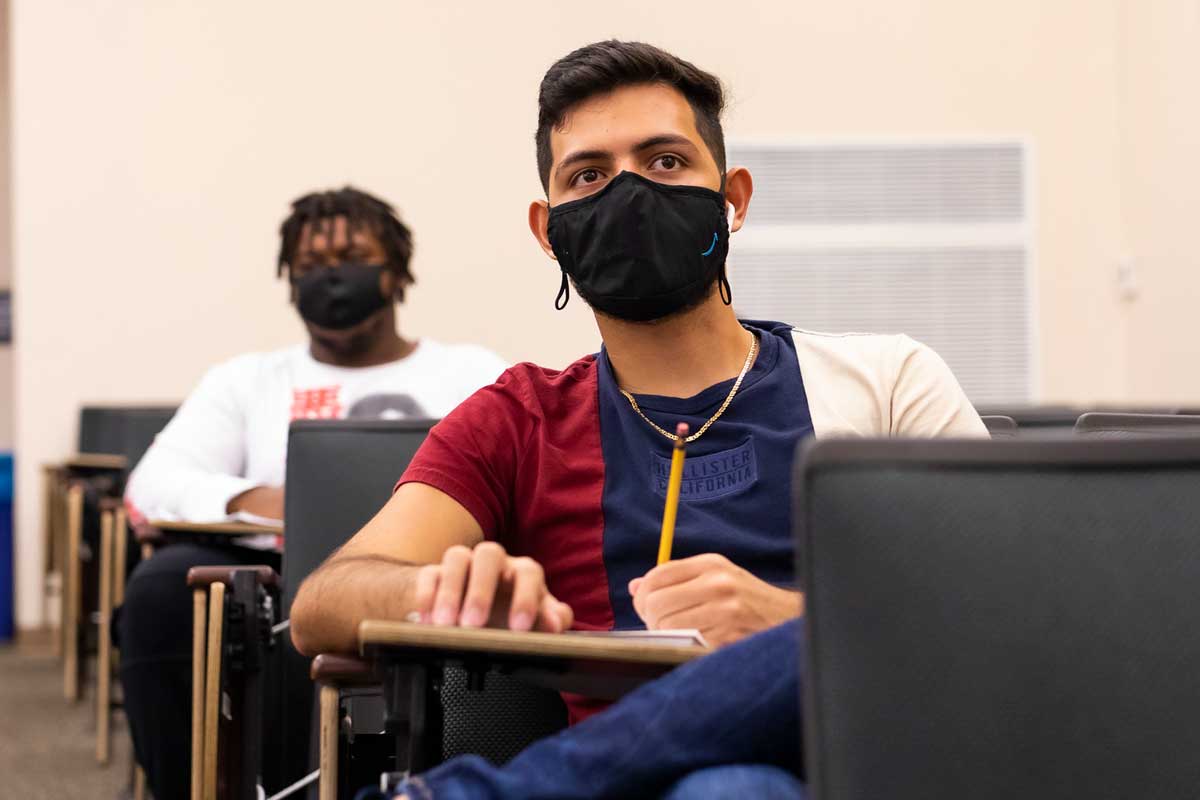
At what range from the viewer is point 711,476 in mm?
1521

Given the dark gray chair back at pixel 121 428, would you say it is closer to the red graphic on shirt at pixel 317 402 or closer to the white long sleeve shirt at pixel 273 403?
the white long sleeve shirt at pixel 273 403

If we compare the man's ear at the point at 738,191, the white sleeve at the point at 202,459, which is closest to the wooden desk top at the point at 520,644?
the man's ear at the point at 738,191

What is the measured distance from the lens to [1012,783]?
88cm

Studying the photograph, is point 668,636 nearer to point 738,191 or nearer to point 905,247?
point 738,191

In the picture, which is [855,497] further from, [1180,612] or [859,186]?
[859,186]

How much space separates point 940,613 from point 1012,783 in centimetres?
12

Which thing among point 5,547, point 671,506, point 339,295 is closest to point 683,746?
point 671,506

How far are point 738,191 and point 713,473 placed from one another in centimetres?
43

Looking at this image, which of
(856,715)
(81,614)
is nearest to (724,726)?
(856,715)

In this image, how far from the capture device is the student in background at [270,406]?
Result: 2549mm

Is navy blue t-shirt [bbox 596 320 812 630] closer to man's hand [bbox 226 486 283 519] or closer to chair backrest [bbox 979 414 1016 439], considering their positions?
chair backrest [bbox 979 414 1016 439]

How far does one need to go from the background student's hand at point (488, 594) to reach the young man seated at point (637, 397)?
23 centimetres

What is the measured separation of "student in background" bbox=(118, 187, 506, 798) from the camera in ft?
8.36

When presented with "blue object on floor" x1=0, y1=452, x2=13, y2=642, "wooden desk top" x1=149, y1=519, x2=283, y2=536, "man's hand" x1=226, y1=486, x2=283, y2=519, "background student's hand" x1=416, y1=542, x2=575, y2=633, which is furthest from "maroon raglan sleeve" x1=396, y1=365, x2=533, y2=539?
"blue object on floor" x1=0, y1=452, x2=13, y2=642
